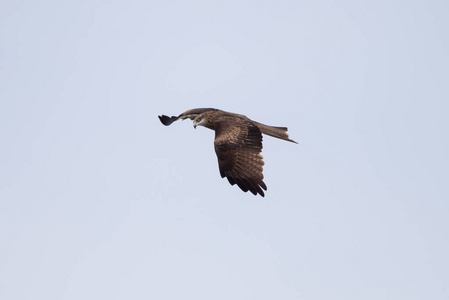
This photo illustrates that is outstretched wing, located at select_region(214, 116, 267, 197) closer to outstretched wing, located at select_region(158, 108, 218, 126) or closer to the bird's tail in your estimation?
the bird's tail

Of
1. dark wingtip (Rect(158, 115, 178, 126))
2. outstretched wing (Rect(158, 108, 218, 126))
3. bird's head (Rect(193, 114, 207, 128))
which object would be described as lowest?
bird's head (Rect(193, 114, 207, 128))

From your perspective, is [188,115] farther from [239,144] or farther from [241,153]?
[241,153]

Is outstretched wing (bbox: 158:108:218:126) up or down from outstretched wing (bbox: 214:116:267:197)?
up

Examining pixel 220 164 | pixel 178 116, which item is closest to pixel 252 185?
pixel 220 164

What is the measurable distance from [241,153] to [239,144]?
31 cm

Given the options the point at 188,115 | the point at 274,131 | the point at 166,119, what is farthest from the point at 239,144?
the point at 166,119

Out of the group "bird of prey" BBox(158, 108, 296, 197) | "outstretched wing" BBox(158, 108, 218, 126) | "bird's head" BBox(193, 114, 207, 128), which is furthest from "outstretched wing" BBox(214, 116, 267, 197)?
"outstretched wing" BBox(158, 108, 218, 126)

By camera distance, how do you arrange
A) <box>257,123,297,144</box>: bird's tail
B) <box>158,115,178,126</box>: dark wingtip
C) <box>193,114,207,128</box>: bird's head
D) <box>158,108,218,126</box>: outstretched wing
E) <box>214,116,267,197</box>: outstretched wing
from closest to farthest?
1. <box>214,116,267,197</box>: outstretched wing
2. <box>257,123,297,144</box>: bird's tail
3. <box>193,114,207,128</box>: bird's head
4. <box>158,108,218,126</box>: outstretched wing
5. <box>158,115,178,126</box>: dark wingtip

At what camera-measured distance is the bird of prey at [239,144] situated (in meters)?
20.8

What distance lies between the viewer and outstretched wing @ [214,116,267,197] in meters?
20.8

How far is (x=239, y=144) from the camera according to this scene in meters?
21.6

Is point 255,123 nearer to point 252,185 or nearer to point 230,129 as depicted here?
point 230,129

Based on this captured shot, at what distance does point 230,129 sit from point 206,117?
1.44 metres

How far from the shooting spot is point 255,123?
23.0 metres
